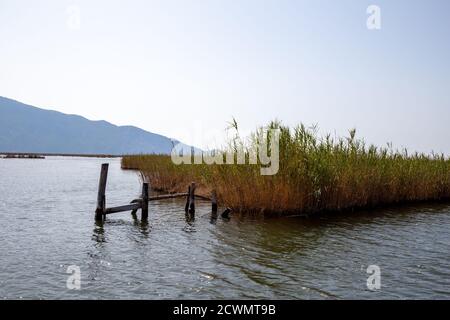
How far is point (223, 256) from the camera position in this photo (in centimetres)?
934

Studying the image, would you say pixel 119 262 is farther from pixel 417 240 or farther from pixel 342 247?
pixel 417 240

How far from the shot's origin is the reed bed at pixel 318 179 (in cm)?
1388

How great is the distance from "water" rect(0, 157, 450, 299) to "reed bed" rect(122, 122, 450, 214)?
809 millimetres

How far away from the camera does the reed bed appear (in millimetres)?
13875

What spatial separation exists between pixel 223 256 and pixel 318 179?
6053 mm
